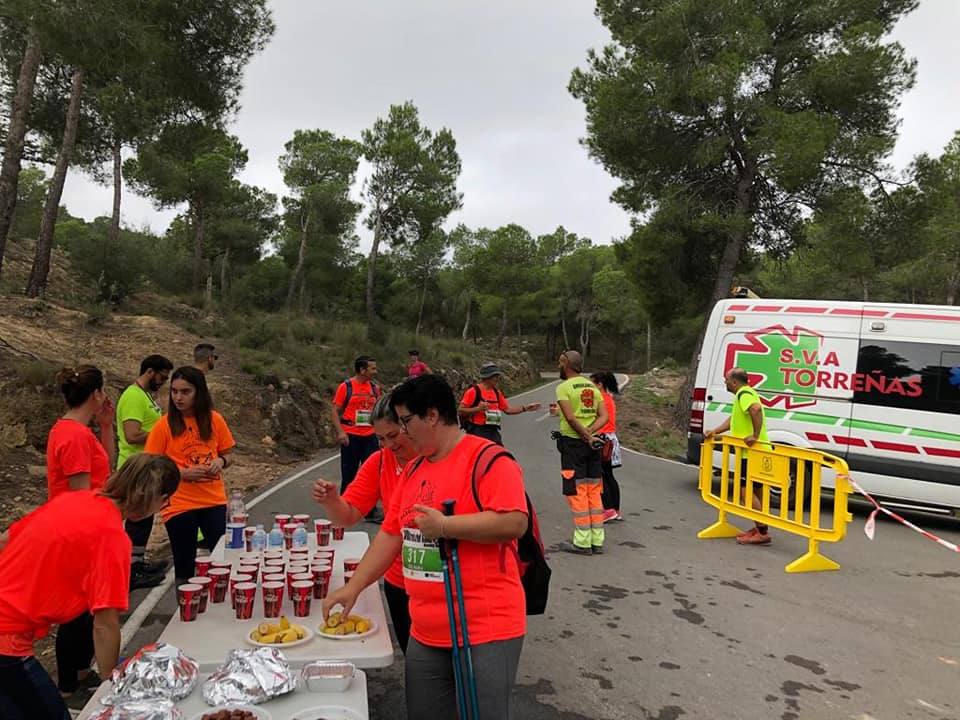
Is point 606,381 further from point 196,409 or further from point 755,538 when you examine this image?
point 196,409

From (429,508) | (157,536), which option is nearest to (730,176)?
(157,536)

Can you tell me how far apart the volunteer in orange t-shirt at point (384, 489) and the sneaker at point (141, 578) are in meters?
2.78

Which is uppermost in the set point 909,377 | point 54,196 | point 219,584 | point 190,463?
point 54,196

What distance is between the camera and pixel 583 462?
6.76m

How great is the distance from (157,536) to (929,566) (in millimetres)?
8315

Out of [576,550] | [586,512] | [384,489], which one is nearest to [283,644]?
[384,489]

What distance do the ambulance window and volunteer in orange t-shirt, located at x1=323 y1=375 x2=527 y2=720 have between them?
318 inches

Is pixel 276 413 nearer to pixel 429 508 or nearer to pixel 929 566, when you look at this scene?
pixel 929 566

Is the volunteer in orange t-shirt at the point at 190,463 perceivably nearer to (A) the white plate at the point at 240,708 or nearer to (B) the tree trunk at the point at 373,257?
(A) the white plate at the point at 240,708

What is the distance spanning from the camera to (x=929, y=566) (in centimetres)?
701

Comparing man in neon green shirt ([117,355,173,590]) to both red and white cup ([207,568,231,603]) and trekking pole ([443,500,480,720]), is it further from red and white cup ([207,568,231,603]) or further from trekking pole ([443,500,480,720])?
trekking pole ([443,500,480,720])

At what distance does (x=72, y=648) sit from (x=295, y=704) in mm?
2075

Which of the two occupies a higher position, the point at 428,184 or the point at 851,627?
the point at 428,184

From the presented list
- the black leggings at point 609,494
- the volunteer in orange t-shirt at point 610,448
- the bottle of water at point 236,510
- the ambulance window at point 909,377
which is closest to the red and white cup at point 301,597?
the bottle of water at point 236,510
